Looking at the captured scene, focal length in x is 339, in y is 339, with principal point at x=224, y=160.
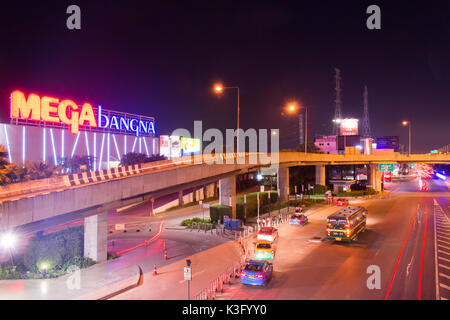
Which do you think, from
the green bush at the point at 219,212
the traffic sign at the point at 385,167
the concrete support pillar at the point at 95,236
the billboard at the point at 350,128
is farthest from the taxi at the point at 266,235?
the billboard at the point at 350,128

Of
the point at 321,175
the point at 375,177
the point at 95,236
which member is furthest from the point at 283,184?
the point at 95,236

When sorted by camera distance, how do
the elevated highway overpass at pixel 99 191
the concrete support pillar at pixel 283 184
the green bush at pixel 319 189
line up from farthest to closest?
the green bush at pixel 319 189, the concrete support pillar at pixel 283 184, the elevated highway overpass at pixel 99 191

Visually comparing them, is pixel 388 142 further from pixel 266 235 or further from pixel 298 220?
pixel 266 235

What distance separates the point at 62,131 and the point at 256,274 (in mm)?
43342

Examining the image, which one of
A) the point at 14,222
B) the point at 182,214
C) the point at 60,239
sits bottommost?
the point at 182,214

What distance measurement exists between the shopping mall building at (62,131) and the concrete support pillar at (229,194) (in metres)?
26.3

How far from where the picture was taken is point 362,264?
22297 millimetres

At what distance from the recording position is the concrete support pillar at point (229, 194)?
39.8m

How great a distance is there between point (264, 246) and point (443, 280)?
1076 cm

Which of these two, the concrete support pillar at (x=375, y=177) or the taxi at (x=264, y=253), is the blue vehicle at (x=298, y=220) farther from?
the concrete support pillar at (x=375, y=177)

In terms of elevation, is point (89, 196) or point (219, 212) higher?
point (89, 196)
